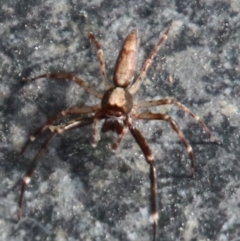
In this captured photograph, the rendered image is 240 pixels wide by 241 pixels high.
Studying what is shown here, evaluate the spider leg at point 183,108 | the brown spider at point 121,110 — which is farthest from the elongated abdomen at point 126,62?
the spider leg at point 183,108

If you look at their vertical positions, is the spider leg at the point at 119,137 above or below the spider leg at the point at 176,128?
above

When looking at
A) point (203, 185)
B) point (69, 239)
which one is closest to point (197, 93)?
point (203, 185)

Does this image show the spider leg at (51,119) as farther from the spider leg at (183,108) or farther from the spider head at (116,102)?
the spider leg at (183,108)

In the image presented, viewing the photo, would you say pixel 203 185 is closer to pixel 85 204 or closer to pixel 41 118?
pixel 85 204

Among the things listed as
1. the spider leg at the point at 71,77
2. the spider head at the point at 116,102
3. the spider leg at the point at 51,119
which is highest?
the spider leg at the point at 71,77

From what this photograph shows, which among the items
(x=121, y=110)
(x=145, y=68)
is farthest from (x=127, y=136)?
(x=145, y=68)

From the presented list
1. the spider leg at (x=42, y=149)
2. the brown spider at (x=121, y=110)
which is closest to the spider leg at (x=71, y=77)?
the brown spider at (x=121, y=110)

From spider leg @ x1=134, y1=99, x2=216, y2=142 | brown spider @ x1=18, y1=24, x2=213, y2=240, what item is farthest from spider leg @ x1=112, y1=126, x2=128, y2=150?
spider leg @ x1=134, y1=99, x2=216, y2=142

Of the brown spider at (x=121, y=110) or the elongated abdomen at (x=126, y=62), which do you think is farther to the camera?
the elongated abdomen at (x=126, y=62)
